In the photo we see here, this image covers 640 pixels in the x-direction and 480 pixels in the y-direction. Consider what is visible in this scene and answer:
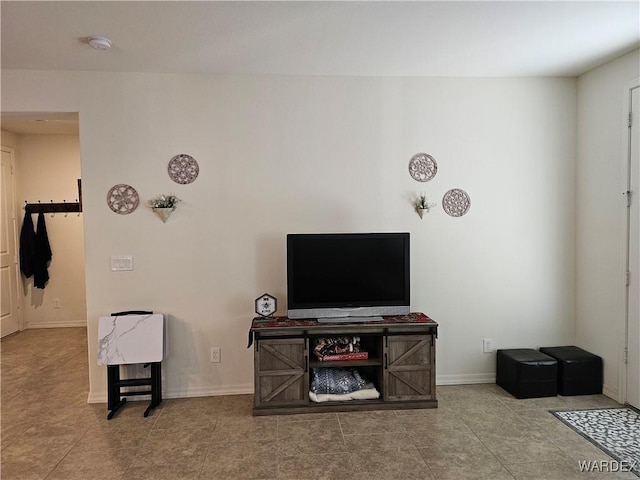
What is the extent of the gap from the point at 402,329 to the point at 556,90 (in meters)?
2.55

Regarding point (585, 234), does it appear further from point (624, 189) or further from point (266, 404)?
point (266, 404)

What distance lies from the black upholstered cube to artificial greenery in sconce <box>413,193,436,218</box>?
5.43 feet

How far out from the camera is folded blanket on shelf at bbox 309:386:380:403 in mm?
3309

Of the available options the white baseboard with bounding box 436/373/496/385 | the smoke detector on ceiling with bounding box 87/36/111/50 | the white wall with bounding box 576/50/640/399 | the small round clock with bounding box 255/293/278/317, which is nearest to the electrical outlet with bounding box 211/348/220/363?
the small round clock with bounding box 255/293/278/317

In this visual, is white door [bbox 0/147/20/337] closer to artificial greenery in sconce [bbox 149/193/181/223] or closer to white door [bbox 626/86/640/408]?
artificial greenery in sconce [bbox 149/193/181/223]

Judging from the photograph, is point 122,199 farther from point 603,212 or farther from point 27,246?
point 603,212

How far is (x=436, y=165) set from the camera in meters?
3.76

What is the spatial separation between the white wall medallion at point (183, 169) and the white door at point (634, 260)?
3408mm

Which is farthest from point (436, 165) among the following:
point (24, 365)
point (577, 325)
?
point (24, 365)

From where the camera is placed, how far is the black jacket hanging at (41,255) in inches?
233

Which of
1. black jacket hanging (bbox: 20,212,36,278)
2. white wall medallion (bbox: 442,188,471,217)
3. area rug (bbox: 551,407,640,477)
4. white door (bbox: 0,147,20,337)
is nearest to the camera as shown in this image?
area rug (bbox: 551,407,640,477)

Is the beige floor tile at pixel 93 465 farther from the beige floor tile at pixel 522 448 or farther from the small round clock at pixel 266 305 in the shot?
the beige floor tile at pixel 522 448

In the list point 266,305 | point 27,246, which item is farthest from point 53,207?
point 266,305

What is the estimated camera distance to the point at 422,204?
12.1 feet
